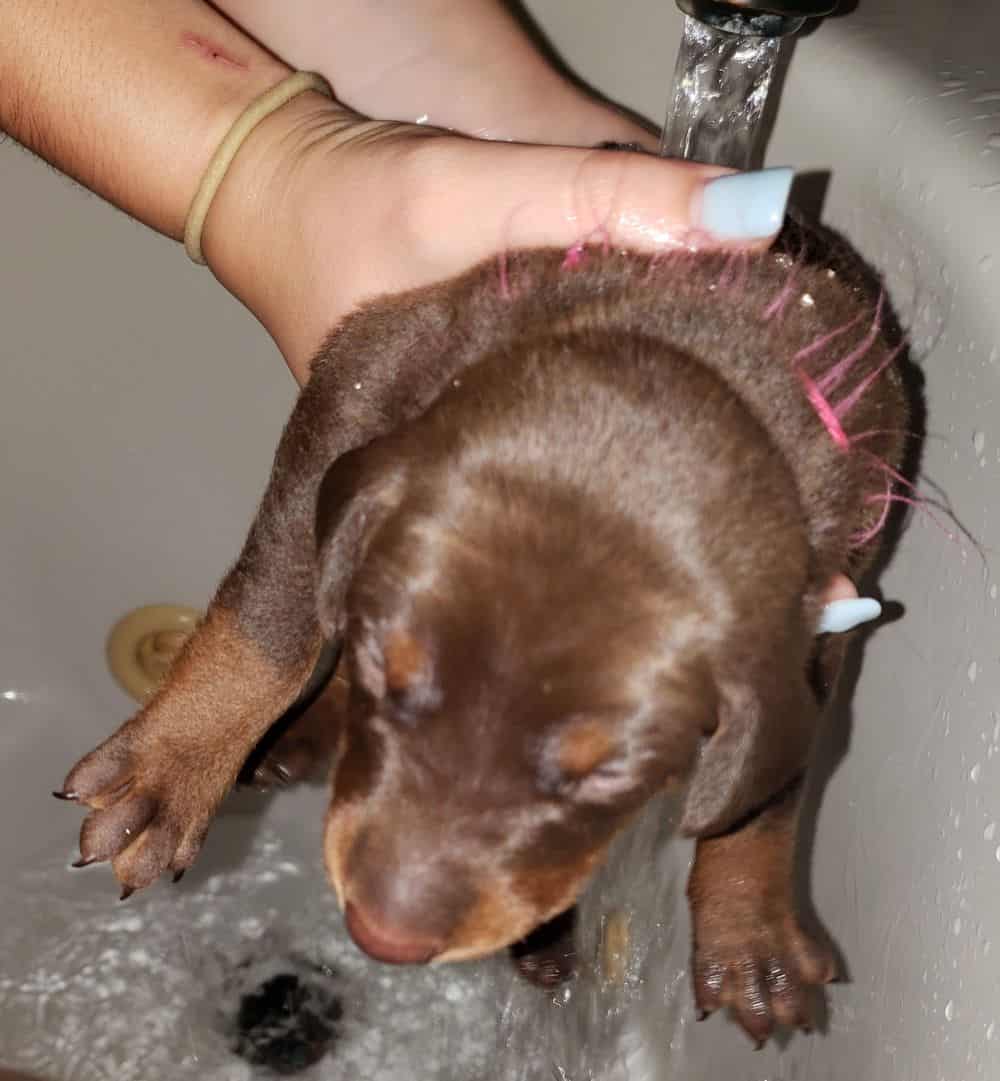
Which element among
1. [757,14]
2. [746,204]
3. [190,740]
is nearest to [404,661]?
[746,204]

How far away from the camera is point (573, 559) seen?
125 centimetres

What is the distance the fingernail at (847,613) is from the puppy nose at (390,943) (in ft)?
1.67

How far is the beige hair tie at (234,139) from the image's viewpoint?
1.84m

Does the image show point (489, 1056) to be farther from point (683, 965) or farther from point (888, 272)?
point (888, 272)

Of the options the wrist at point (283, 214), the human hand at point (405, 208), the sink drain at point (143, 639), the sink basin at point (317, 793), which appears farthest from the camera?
the sink drain at point (143, 639)

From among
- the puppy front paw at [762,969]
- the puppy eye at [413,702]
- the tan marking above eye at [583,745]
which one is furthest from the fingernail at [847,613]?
the puppy front paw at [762,969]

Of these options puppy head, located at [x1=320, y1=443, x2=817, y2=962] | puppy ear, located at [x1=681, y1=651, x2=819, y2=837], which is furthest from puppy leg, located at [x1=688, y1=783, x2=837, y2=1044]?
→ puppy head, located at [x1=320, y1=443, x2=817, y2=962]

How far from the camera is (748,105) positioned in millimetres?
1942

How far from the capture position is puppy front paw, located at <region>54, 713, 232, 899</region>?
1.83 metres

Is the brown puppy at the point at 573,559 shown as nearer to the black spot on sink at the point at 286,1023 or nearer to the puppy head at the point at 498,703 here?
the puppy head at the point at 498,703

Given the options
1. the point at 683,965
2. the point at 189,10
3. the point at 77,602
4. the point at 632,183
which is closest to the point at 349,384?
the point at 632,183

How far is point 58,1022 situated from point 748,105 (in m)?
1.95

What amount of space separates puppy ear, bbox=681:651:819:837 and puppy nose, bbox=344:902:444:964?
0.30 m

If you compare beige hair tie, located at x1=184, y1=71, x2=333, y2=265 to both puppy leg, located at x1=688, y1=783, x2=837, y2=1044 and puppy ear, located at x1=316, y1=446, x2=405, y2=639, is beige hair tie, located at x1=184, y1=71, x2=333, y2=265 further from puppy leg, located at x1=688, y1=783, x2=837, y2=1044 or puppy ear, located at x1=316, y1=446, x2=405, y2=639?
puppy leg, located at x1=688, y1=783, x2=837, y2=1044
